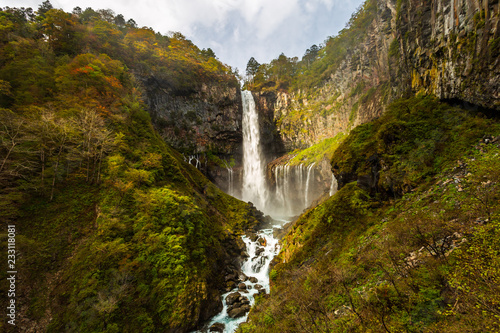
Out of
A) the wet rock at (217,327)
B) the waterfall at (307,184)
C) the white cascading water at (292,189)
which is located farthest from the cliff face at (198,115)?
the wet rock at (217,327)

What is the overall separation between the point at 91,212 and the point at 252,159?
3412cm

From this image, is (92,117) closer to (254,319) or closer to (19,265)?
(19,265)

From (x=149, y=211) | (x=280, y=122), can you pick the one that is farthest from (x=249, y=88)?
(x=149, y=211)

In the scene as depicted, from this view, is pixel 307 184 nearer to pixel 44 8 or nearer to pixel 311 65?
pixel 311 65

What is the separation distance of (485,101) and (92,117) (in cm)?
2128

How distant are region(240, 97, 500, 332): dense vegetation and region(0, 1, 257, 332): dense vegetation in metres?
5.67

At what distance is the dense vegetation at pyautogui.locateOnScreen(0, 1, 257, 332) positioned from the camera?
896 centimetres

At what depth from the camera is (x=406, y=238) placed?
4.79m

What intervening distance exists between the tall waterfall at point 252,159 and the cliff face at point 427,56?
1874cm

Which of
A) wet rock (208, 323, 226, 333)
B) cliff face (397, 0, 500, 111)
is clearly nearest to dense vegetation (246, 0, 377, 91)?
cliff face (397, 0, 500, 111)

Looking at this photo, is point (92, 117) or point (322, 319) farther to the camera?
point (92, 117)

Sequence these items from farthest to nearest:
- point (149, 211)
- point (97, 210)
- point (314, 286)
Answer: point (149, 211), point (97, 210), point (314, 286)

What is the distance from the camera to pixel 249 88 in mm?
52219

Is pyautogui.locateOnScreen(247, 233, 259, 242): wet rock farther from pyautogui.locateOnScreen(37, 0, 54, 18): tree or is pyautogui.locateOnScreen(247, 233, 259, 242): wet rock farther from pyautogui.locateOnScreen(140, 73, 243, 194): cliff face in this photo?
pyautogui.locateOnScreen(37, 0, 54, 18): tree
